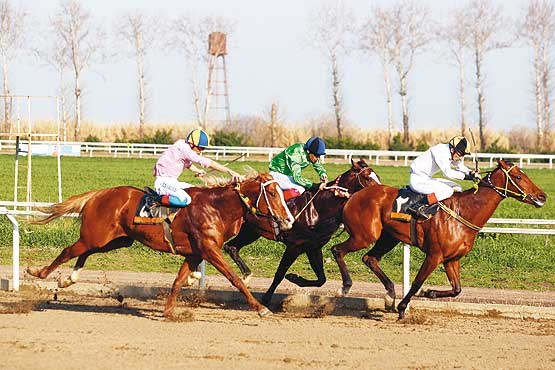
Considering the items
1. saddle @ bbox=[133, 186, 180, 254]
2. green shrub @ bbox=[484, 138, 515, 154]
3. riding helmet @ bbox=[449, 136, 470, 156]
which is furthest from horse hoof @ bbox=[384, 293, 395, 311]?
green shrub @ bbox=[484, 138, 515, 154]

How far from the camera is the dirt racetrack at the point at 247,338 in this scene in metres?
8.63

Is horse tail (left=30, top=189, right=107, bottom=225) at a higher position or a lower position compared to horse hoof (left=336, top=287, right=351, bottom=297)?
higher

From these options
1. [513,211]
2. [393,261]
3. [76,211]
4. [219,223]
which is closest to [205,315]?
[219,223]

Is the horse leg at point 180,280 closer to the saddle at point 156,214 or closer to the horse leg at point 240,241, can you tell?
the saddle at point 156,214

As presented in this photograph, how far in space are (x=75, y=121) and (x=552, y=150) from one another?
81.6 feet

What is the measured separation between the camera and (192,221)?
11.0 meters

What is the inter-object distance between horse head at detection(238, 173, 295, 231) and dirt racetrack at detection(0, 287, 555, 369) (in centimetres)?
108

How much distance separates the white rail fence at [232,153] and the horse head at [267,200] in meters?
27.5

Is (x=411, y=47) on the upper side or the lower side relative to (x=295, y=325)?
upper

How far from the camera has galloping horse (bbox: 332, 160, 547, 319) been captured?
1105 cm

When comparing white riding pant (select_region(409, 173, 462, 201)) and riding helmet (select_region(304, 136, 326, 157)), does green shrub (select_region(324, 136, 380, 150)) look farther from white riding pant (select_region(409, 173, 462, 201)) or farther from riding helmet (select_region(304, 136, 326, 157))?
white riding pant (select_region(409, 173, 462, 201))

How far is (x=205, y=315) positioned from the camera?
11.3m

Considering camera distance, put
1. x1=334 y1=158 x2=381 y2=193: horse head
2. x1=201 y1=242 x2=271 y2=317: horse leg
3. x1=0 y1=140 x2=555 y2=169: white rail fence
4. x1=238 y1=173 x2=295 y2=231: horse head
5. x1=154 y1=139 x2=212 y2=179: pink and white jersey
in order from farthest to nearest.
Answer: x1=0 y1=140 x2=555 y2=169: white rail fence
x1=334 y1=158 x2=381 y2=193: horse head
x1=154 y1=139 x2=212 y2=179: pink and white jersey
x1=238 y1=173 x2=295 y2=231: horse head
x1=201 y1=242 x2=271 y2=317: horse leg

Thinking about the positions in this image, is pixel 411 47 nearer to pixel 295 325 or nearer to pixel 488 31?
pixel 488 31
